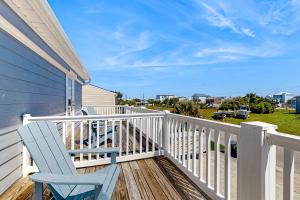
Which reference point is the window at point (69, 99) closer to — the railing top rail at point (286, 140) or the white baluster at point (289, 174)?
the railing top rail at point (286, 140)

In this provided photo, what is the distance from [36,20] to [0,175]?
8.47ft

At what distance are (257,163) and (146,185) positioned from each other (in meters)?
1.77

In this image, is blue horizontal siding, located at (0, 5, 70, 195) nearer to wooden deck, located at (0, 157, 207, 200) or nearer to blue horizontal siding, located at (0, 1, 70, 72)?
blue horizontal siding, located at (0, 1, 70, 72)

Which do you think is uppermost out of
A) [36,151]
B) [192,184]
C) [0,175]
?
[36,151]

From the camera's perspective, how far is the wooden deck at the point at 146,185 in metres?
2.92

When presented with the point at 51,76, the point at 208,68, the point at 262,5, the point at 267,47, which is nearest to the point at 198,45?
the point at 267,47

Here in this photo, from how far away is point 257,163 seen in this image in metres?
1.92

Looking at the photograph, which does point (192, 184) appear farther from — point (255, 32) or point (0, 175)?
point (255, 32)

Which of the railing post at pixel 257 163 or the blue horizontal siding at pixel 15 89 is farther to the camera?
the blue horizontal siding at pixel 15 89

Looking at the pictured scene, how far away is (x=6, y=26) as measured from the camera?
320 centimetres

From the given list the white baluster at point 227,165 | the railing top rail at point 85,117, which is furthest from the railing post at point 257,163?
the railing top rail at point 85,117

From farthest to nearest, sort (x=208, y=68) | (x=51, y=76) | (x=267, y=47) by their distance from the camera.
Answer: (x=208, y=68) → (x=267, y=47) → (x=51, y=76)

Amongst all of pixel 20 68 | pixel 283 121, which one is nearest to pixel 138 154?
pixel 20 68

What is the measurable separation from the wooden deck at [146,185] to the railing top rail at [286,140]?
1457mm
